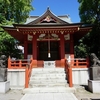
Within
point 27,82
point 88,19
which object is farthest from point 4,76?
point 88,19

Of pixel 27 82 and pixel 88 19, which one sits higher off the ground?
pixel 88 19

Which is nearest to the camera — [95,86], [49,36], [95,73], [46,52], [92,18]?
[95,86]

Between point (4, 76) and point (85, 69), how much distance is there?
646 centimetres

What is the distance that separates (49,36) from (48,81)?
5488mm

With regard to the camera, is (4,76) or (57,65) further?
(57,65)

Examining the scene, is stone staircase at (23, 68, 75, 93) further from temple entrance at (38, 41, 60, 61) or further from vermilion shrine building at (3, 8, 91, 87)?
temple entrance at (38, 41, 60, 61)

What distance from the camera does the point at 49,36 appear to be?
15.0 meters

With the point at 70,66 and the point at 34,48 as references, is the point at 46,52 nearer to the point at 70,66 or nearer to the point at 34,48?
the point at 34,48

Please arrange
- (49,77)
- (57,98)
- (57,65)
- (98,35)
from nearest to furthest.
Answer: (57,98), (49,77), (57,65), (98,35)

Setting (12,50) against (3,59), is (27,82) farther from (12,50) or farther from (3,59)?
(12,50)

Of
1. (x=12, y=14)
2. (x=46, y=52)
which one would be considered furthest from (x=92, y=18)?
(x=12, y=14)

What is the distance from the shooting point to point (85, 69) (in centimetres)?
1189

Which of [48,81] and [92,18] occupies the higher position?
[92,18]

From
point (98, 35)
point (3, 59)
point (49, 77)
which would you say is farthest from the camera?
point (98, 35)
